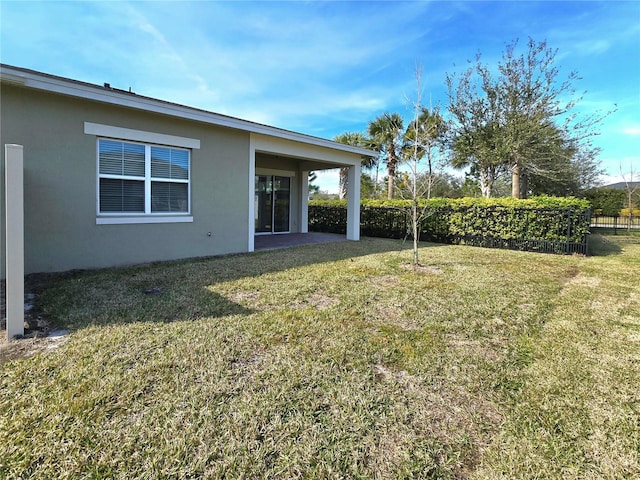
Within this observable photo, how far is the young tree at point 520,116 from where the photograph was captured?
50.1ft

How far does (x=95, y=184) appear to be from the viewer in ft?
20.8

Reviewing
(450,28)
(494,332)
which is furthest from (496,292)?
(450,28)

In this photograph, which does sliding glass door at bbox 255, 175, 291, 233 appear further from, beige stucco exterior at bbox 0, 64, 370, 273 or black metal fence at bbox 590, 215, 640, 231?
black metal fence at bbox 590, 215, 640, 231

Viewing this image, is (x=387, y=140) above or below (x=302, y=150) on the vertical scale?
above

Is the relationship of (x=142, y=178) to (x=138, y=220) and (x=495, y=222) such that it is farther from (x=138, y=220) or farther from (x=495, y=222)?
(x=495, y=222)

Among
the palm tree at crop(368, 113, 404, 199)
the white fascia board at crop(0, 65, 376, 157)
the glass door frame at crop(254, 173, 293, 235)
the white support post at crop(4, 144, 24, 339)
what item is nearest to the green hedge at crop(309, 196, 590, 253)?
the glass door frame at crop(254, 173, 293, 235)

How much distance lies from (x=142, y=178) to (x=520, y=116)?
53.2ft

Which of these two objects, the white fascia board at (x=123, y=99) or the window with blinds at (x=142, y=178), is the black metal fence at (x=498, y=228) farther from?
the window with blinds at (x=142, y=178)

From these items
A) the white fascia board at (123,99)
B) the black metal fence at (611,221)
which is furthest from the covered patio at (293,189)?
the black metal fence at (611,221)

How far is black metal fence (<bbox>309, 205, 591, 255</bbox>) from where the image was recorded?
10008mm

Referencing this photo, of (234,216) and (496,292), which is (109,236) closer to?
(234,216)

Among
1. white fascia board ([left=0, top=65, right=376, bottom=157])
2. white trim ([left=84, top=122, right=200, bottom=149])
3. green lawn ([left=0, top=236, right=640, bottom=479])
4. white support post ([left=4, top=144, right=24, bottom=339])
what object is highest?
white fascia board ([left=0, top=65, right=376, bottom=157])

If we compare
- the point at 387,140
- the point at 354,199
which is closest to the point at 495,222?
the point at 354,199

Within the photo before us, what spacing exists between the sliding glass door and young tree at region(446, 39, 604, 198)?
9937mm
